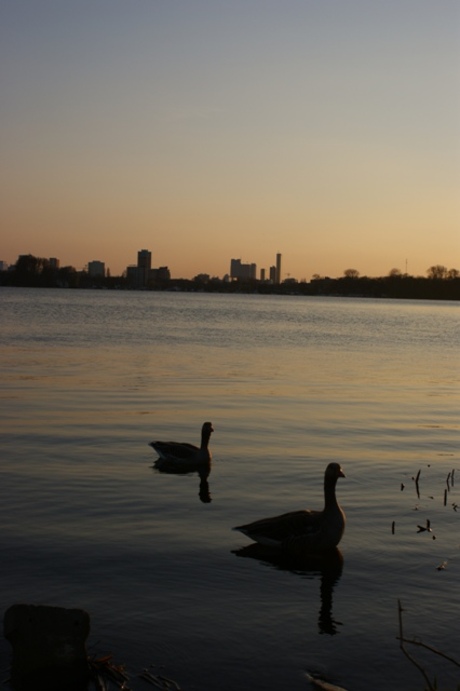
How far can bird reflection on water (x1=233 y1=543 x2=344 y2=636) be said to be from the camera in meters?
10.6

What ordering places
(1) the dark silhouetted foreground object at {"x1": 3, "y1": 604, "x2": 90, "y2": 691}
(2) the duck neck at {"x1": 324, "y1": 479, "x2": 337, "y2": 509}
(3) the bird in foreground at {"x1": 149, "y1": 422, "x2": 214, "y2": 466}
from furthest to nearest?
1. (3) the bird in foreground at {"x1": 149, "y1": 422, "x2": 214, "y2": 466}
2. (2) the duck neck at {"x1": 324, "y1": 479, "x2": 337, "y2": 509}
3. (1) the dark silhouetted foreground object at {"x1": 3, "y1": 604, "x2": 90, "y2": 691}

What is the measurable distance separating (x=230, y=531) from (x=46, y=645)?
4.94 meters

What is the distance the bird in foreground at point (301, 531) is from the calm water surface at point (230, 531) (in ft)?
0.76

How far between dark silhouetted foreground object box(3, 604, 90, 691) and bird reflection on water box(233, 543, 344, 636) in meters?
3.36

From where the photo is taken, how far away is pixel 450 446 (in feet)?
66.3

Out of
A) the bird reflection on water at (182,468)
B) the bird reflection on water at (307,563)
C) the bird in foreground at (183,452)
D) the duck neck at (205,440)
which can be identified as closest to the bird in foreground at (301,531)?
the bird reflection on water at (307,563)

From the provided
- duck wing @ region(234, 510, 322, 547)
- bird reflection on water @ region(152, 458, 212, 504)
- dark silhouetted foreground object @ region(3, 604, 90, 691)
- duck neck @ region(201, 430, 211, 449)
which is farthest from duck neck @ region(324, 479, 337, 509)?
duck neck @ region(201, 430, 211, 449)

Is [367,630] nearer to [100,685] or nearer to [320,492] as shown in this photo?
[100,685]

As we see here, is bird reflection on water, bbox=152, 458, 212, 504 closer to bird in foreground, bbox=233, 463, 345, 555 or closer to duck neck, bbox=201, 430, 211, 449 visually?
duck neck, bbox=201, 430, 211, 449

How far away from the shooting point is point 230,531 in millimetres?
12344

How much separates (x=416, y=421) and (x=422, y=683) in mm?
16779

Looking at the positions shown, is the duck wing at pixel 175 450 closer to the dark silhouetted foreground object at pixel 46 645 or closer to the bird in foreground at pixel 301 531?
the bird in foreground at pixel 301 531

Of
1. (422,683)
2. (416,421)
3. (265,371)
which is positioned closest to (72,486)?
(422,683)

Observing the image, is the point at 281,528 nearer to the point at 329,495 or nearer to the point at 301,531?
the point at 301,531
